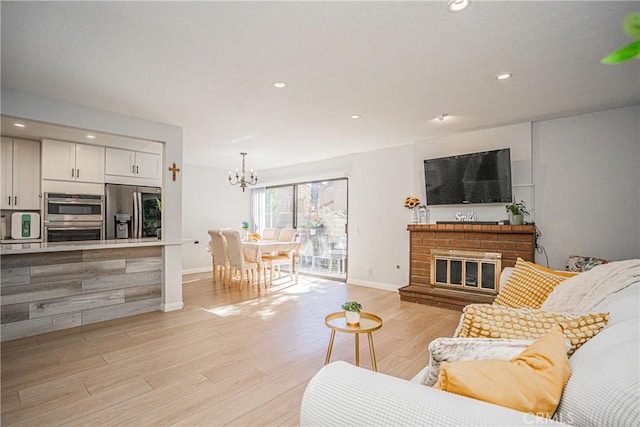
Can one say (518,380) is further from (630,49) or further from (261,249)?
(261,249)

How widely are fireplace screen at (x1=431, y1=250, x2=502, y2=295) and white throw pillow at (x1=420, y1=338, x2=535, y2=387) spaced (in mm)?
3403

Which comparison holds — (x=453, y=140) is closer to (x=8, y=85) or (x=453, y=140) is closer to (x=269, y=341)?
(x=269, y=341)

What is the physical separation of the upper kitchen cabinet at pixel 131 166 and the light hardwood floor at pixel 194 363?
2403 mm

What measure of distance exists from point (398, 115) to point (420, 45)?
150cm

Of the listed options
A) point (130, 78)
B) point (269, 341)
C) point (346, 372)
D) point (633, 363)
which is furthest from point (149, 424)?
point (130, 78)

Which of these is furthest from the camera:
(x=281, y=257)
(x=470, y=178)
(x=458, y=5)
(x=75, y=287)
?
(x=281, y=257)

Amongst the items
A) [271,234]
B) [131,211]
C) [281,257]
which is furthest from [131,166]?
[281,257]

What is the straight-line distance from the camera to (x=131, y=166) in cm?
514

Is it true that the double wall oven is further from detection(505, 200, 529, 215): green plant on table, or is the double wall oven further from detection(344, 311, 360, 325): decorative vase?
detection(505, 200, 529, 215): green plant on table

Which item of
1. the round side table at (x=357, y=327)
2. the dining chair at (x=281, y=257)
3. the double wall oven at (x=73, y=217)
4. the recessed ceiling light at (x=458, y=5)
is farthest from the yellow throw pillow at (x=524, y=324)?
the double wall oven at (x=73, y=217)

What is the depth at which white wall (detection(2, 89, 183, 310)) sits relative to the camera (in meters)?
3.06

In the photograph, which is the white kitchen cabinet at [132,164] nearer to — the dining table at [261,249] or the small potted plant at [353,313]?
the dining table at [261,249]

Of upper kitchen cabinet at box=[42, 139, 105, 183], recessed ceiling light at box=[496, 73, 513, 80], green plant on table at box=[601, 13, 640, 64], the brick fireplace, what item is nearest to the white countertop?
upper kitchen cabinet at box=[42, 139, 105, 183]

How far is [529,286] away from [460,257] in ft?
6.82
